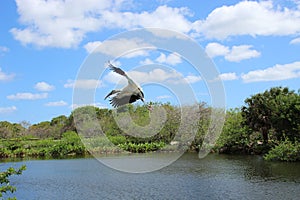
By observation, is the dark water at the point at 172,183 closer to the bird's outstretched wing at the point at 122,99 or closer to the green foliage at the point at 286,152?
the green foliage at the point at 286,152

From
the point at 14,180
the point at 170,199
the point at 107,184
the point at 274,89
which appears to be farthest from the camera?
the point at 274,89

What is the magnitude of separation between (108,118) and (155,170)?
15.3 meters

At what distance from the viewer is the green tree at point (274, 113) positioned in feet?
79.7

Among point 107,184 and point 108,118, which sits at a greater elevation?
point 108,118

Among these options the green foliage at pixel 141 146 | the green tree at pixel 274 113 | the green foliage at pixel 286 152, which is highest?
the green tree at pixel 274 113

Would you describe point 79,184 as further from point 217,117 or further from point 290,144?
point 217,117

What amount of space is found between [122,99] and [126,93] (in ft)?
0.52

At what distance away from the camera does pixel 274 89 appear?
27281mm

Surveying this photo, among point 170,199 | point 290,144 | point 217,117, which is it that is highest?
point 217,117

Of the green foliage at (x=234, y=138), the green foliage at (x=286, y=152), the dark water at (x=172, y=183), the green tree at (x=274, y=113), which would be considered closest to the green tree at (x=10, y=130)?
the dark water at (x=172, y=183)

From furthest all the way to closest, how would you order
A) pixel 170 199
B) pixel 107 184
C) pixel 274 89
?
pixel 274 89, pixel 107 184, pixel 170 199

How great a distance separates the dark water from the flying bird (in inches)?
377

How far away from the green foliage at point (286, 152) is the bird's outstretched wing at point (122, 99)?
2016 cm

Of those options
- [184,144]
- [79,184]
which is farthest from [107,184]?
[184,144]
